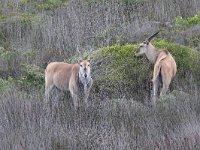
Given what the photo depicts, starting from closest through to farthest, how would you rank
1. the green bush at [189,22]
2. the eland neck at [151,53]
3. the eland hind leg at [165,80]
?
the eland hind leg at [165,80]
the eland neck at [151,53]
the green bush at [189,22]

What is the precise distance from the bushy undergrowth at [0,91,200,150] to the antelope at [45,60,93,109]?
109cm

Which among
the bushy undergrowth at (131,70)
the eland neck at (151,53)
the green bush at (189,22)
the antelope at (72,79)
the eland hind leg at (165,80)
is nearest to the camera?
the eland hind leg at (165,80)

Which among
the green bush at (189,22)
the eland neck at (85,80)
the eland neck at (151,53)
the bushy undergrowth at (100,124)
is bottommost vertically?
the bushy undergrowth at (100,124)

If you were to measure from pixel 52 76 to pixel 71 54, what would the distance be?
2307mm

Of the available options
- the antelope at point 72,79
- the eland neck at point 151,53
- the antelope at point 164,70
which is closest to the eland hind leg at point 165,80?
the antelope at point 164,70

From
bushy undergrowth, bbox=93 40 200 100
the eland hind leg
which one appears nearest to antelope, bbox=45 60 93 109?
bushy undergrowth, bbox=93 40 200 100

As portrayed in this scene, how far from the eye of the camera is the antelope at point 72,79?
38.2 feet

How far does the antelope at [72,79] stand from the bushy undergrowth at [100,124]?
43.0 inches

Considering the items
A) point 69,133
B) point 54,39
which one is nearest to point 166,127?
point 69,133

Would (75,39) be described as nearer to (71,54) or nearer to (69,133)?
(71,54)

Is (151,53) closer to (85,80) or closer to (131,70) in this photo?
(131,70)

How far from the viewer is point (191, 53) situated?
40.8 feet

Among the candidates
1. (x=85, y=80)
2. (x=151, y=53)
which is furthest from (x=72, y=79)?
(x=151, y=53)

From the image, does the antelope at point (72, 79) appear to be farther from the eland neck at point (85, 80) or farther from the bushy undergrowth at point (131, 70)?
the bushy undergrowth at point (131, 70)
